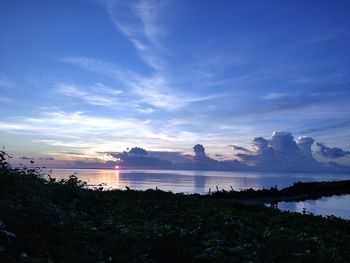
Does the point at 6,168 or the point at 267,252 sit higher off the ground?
the point at 6,168

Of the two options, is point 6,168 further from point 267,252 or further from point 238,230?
point 267,252

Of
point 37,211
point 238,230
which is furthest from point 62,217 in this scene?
point 238,230

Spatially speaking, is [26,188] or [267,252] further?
[26,188]

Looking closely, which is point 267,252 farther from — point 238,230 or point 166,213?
point 166,213

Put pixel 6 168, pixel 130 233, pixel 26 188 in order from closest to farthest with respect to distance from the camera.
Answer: pixel 130 233
pixel 26 188
pixel 6 168

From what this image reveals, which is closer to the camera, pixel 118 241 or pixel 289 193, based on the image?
pixel 118 241

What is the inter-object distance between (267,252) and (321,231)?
8060 mm

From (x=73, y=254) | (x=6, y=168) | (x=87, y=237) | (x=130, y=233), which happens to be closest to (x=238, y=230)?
(x=130, y=233)

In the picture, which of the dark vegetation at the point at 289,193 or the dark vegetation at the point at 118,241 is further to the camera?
the dark vegetation at the point at 289,193

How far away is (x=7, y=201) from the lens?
12336 mm

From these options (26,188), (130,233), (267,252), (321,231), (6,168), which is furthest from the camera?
(321,231)

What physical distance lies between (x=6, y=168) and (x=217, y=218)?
928 cm

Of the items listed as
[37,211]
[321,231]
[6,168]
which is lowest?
[321,231]

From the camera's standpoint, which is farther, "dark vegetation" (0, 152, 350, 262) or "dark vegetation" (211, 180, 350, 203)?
"dark vegetation" (211, 180, 350, 203)
